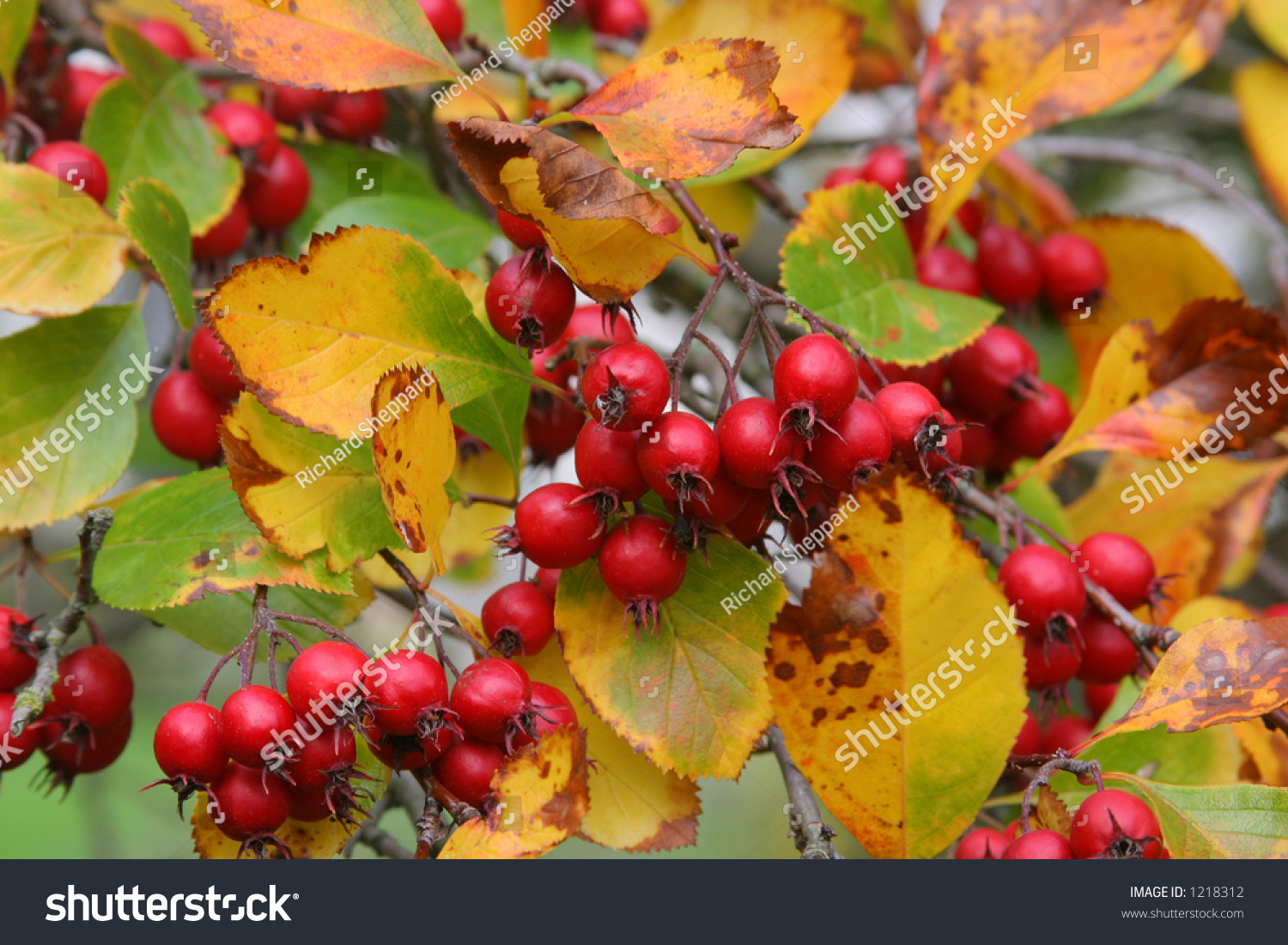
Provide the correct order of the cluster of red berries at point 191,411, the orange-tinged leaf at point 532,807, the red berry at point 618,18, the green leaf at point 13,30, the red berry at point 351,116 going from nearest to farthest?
the orange-tinged leaf at point 532,807
the cluster of red berries at point 191,411
the green leaf at point 13,30
the red berry at point 351,116
the red berry at point 618,18

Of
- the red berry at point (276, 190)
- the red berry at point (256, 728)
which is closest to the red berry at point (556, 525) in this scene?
the red berry at point (256, 728)

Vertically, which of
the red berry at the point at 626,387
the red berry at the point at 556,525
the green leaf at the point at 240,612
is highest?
the red berry at the point at 626,387

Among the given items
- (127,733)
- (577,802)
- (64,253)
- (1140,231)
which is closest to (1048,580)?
(577,802)

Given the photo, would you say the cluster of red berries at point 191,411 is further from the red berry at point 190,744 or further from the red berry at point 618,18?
the red berry at point 618,18

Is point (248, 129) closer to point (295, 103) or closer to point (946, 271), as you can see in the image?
point (295, 103)

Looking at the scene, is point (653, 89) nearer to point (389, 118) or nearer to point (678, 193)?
point (678, 193)

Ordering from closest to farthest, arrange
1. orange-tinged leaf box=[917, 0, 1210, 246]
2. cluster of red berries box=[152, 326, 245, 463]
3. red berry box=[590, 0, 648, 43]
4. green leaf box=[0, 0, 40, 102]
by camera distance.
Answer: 1. cluster of red berries box=[152, 326, 245, 463]
2. green leaf box=[0, 0, 40, 102]
3. orange-tinged leaf box=[917, 0, 1210, 246]
4. red berry box=[590, 0, 648, 43]

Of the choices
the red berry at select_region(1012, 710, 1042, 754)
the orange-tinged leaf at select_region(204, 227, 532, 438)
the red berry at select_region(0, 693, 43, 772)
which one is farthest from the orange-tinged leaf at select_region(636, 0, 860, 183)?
the red berry at select_region(0, 693, 43, 772)

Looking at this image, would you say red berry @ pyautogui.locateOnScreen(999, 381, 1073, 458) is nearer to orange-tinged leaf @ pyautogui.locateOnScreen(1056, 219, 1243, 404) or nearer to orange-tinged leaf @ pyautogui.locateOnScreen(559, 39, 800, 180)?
orange-tinged leaf @ pyautogui.locateOnScreen(1056, 219, 1243, 404)
